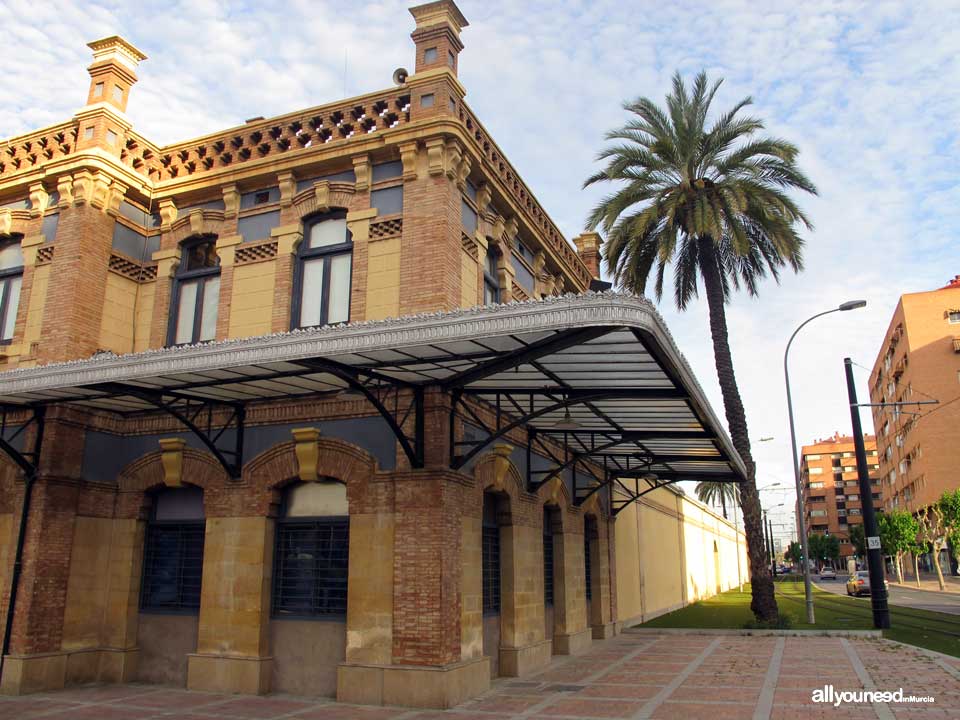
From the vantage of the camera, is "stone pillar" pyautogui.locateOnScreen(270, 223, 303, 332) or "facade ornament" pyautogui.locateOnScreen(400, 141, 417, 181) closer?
"facade ornament" pyautogui.locateOnScreen(400, 141, 417, 181)

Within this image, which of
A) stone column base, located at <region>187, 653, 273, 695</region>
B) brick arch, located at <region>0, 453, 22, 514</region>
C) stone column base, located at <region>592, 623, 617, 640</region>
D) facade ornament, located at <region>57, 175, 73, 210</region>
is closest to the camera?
stone column base, located at <region>187, 653, 273, 695</region>

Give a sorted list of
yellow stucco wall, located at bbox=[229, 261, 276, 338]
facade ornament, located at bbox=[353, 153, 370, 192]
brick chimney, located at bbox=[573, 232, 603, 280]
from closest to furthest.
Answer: facade ornament, located at bbox=[353, 153, 370, 192] < yellow stucco wall, located at bbox=[229, 261, 276, 338] < brick chimney, located at bbox=[573, 232, 603, 280]

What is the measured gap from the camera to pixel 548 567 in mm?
17688

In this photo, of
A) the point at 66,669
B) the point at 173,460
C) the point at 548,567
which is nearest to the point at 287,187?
the point at 173,460

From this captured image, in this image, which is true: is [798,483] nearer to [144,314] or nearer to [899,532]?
[144,314]

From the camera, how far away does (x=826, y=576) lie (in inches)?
3536

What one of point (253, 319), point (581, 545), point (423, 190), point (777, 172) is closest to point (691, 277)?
point (777, 172)

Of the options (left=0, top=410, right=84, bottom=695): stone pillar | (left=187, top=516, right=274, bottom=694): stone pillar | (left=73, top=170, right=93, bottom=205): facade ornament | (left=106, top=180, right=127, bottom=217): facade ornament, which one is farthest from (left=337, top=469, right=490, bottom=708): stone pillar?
(left=73, top=170, right=93, bottom=205): facade ornament

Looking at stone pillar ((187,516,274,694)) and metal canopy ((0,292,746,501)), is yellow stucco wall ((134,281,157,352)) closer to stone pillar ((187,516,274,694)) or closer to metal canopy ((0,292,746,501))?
metal canopy ((0,292,746,501))

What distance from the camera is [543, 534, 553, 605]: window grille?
1741 centimetres

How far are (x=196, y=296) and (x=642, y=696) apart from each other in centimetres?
1095

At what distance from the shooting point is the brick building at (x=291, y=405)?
11.4 m

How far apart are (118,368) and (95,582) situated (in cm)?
530

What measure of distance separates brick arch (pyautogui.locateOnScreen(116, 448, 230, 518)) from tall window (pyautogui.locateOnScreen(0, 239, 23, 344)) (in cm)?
409
